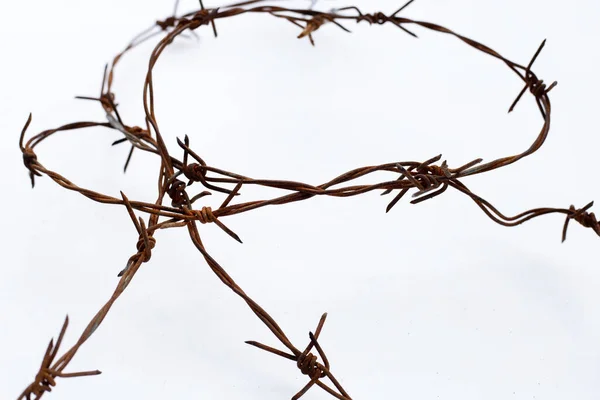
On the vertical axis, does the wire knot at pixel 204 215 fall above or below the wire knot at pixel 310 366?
above

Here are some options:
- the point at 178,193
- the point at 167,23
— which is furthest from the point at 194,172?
the point at 167,23

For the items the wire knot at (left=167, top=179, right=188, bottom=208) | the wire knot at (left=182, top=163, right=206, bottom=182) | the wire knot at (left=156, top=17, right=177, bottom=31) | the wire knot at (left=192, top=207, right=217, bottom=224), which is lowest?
the wire knot at (left=192, top=207, right=217, bottom=224)

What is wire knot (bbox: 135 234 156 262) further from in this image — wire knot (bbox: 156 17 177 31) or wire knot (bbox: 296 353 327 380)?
wire knot (bbox: 156 17 177 31)

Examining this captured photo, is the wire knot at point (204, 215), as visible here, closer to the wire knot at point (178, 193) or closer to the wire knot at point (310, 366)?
the wire knot at point (178, 193)

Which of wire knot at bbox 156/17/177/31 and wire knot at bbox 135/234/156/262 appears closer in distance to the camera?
wire knot at bbox 135/234/156/262

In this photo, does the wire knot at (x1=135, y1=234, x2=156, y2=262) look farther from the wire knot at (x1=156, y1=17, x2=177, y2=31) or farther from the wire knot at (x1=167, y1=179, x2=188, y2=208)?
the wire knot at (x1=156, y1=17, x2=177, y2=31)

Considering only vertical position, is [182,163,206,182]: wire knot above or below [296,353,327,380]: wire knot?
above

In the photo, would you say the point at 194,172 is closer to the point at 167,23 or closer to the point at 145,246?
the point at 145,246

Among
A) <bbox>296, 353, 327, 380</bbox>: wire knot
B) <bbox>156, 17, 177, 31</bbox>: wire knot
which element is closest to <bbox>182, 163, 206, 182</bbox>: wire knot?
<bbox>296, 353, 327, 380</bbox>: wire knot

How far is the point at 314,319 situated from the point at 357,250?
0.15 meters

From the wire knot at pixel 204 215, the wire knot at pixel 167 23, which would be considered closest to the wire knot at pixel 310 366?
the wire knot at pixel 204 215

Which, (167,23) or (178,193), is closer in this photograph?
(178,193)

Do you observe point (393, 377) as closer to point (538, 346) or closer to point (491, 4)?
point (538, 346)

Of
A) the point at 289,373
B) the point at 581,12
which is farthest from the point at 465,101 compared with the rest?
the point at 289,373
